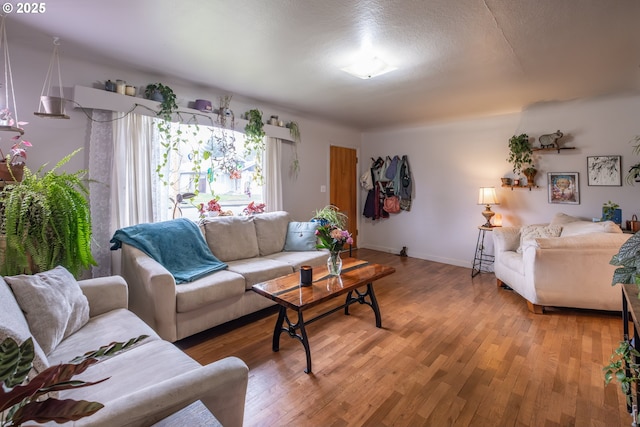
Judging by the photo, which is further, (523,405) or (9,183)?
(9,183)

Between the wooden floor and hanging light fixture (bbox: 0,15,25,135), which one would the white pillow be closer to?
the wooden floor

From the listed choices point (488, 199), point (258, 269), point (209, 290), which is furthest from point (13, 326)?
point (488, 199)

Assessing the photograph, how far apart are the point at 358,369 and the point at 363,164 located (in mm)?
4394

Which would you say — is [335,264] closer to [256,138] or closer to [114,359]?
[114,359]

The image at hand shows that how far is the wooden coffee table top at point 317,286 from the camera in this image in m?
2.00

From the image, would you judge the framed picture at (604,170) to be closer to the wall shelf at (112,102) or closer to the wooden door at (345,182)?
the wooden door at (345,182)

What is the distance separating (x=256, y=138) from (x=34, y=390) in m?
3.57

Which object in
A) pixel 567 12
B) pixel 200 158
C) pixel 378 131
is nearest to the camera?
pixel 567 12

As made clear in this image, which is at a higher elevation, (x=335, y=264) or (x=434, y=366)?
(x=335, y=264)

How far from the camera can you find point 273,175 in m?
4.14

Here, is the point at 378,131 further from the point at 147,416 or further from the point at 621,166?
the point at 147,416

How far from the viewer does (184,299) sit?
7.38ft

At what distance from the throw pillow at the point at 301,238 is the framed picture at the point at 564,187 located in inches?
124

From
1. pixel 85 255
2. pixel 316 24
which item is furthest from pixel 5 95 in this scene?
pixel 316 24
